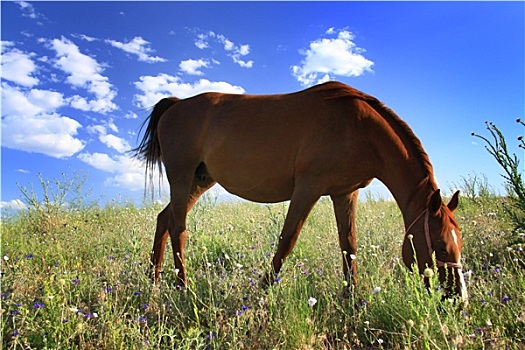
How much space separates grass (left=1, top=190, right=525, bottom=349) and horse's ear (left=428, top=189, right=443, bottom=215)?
553 millimetres

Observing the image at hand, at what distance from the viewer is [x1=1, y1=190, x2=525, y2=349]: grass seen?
7.93 feet

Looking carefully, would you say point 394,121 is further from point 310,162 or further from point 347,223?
point 347,223

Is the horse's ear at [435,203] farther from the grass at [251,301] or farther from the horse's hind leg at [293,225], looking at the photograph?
the horse's hind leg at [293,225]

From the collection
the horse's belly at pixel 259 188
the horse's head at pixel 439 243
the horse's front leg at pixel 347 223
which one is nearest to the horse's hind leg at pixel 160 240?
the horse's belly at pixel 259 188

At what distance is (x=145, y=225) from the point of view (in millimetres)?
6574

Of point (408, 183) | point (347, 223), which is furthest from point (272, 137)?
point (408, 183)

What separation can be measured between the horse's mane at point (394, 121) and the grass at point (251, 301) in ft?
3.26

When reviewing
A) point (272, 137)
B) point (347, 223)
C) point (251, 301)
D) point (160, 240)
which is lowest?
point (251, 301)

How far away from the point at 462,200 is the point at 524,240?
5.13 meters

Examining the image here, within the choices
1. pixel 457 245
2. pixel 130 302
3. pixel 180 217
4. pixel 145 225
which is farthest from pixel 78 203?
pixel 457 245

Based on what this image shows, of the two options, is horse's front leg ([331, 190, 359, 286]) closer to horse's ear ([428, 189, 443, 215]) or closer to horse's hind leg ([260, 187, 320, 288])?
horse's hind leg ([260, 187, 320, 288])

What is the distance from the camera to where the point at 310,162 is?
360 centimetres

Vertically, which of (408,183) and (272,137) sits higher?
(272,137)

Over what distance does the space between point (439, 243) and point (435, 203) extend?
334 millimetres
